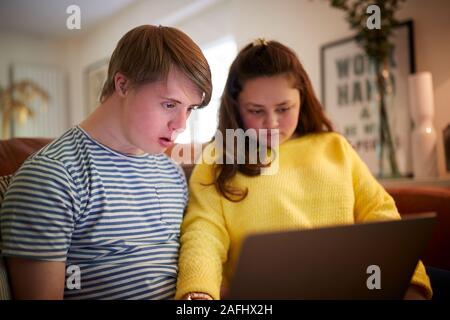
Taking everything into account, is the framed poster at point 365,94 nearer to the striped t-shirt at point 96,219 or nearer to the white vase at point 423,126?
the white vase at point 423,126

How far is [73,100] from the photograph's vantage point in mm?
845

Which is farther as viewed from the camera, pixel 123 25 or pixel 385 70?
pixel 385 70

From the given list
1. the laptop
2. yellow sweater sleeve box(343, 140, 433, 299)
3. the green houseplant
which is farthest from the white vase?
the laptop

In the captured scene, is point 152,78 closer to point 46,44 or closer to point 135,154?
point 135,154

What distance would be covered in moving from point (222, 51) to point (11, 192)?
453 millimetres

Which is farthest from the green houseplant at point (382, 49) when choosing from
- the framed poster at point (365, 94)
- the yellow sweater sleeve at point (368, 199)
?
the yellow sweater sleeve at point (368, 199)

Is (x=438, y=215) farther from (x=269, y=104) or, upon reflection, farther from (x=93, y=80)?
(x=93, y=80)

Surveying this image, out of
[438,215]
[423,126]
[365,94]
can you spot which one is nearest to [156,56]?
[438,215]

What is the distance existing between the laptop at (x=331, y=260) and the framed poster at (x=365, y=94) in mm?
1332

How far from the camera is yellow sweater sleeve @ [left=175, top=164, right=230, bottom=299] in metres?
0.66

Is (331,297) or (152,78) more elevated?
(152,78)

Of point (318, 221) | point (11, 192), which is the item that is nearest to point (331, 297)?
point (318, 221)

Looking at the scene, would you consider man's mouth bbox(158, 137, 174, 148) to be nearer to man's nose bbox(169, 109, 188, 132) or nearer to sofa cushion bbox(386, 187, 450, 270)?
man's nose bbox(169, 109, 188, 132)

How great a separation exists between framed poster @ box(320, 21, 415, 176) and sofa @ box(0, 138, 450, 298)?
84 centimetres
